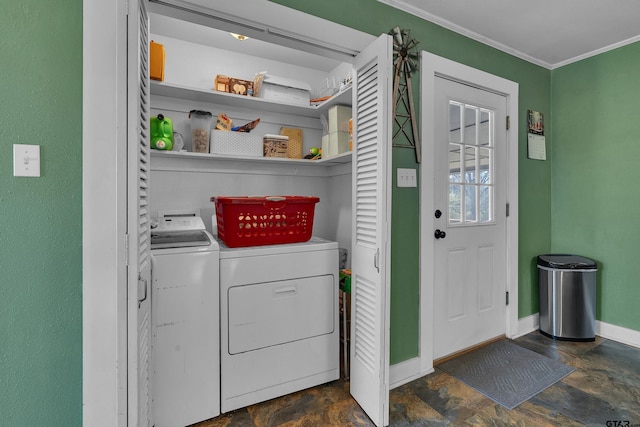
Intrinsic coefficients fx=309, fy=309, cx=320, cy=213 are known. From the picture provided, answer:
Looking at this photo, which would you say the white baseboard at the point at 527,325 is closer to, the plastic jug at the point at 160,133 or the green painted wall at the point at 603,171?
the green painted wall at the point at 603,171

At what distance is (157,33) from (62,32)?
3.56ft

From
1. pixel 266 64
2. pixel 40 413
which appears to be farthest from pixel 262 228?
pixel 266 64

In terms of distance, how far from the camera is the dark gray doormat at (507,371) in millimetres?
1835

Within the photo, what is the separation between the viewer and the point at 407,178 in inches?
78.9

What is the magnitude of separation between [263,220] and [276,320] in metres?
0.57

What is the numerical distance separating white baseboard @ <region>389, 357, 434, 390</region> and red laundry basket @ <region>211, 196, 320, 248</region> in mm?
1005

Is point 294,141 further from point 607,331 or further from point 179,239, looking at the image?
point 607,331

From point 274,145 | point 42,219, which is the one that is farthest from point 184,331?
point 274,145

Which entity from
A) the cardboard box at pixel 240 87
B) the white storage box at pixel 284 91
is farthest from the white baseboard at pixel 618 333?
the cardboard box at pixel 240 87

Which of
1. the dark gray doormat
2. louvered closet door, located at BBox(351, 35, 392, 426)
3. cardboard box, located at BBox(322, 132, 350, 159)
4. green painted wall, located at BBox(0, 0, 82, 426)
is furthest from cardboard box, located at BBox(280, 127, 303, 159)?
the dark gray doormat

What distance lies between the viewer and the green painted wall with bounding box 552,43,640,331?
241 cm

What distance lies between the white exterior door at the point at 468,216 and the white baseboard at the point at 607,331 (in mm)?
249

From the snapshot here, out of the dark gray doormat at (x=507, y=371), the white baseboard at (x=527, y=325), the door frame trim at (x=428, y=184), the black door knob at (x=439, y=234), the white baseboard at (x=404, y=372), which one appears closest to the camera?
the dark gray doormat at (x=507, y=371)

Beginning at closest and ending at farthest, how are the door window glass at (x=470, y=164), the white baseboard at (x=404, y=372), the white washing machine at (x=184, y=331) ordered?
the white washing machine at (x=184, y=331) < the white baseboard at (x=404, y=372) < the door window glass at (x=470, y=164)
